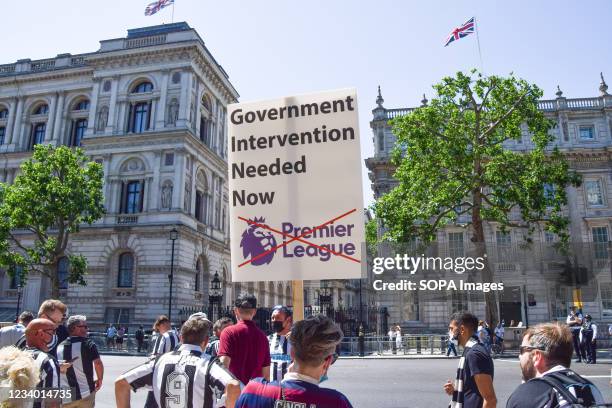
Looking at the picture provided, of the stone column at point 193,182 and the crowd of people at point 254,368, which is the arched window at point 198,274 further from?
the crowd of people at point 254,368

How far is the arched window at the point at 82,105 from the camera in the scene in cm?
4459

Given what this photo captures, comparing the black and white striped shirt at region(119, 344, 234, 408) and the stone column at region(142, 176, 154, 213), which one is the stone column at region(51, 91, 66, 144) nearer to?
the stone column at region(142, 176, 154, 213)

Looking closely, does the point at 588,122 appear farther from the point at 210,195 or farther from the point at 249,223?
the point at 249,223

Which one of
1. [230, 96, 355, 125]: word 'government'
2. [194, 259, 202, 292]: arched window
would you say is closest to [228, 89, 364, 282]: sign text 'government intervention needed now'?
[230, 96, 355, 125]: word 'government'

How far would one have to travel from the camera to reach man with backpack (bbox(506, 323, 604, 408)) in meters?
2.98

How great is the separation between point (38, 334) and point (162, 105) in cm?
3744

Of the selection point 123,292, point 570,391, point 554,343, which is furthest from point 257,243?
point 123,292

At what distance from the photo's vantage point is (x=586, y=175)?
4041 centimetres

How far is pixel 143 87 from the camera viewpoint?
138ft

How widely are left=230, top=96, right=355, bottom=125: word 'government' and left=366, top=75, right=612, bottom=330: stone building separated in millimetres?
30870

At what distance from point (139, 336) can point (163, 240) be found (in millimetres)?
8710

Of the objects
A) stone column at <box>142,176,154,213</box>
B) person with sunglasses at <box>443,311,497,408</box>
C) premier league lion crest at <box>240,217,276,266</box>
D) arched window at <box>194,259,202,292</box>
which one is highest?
stone column at <box>142,176,154,213</box>

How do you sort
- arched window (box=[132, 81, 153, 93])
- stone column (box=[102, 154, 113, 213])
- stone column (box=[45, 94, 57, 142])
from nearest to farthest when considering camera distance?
stone column (box=[102, 154, 113, 213]) < arched window (box=[132, 81, 153, 93]) < stone column (box=[45, 94, 57, 142])

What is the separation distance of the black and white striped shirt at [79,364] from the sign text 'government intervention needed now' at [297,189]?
2.96 meters
